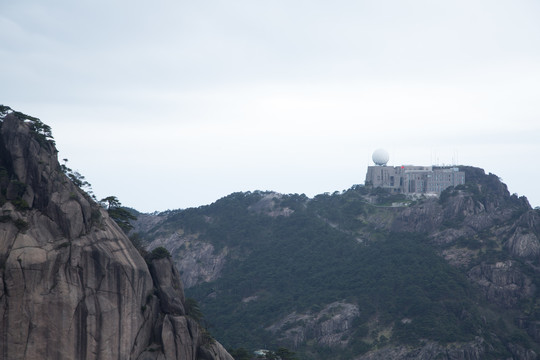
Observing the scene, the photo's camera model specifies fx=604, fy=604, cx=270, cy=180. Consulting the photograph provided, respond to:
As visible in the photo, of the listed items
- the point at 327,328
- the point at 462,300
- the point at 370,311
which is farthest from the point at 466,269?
the point at 327,328

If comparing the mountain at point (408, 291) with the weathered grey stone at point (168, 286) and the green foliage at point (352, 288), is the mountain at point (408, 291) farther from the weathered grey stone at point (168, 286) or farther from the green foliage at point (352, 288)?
the weathered grey stone at point (168, 286)

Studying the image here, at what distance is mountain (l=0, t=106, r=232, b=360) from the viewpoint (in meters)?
74.1

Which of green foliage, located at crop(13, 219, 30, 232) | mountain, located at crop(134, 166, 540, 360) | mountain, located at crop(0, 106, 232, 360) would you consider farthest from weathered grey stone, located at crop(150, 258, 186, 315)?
mountain, located at crop(134, 166, 540, 360)

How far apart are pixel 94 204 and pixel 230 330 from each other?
7691cm

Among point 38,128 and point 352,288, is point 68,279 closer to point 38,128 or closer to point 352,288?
point 38,128

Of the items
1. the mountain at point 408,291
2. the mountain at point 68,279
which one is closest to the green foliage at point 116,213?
the mountain at point 68,279

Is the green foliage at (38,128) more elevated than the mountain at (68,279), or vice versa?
the green foliage at (38,128)

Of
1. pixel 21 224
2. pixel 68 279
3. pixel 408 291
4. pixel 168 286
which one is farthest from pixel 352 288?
pixel 21 224

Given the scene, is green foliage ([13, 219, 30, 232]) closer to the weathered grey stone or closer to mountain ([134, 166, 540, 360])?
the weathered grey stone

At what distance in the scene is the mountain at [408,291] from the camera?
14175cm

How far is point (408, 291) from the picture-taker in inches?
6294

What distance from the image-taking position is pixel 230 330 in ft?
510

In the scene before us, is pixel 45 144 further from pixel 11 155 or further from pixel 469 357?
pixel 469 357

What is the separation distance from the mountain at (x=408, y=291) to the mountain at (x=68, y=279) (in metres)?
58.3
